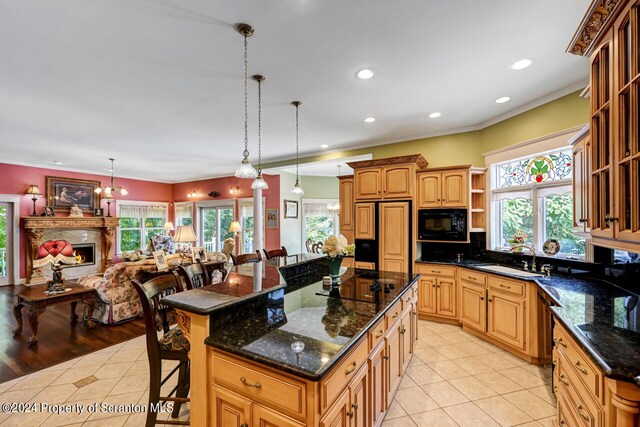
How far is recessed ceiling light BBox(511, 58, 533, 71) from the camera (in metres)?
2.44

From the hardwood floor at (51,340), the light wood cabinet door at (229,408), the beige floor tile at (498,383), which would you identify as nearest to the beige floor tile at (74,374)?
the hardwood floor at (51,340)

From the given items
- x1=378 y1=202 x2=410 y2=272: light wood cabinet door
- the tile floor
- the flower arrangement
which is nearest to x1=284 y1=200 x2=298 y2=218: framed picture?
x1=378 y1=202 x2=410 y2=272: light wood cabinet door

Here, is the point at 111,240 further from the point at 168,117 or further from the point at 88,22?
the point at 88,22

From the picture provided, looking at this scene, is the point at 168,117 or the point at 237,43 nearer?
the point at 237,43

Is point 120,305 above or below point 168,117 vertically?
below

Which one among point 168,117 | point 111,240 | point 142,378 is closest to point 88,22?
point 168,117

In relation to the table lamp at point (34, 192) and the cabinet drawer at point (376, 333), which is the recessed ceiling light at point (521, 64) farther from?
the table lamp at point (34, 192)

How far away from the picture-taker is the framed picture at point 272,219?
23.7 feet

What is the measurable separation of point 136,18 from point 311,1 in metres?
1.24

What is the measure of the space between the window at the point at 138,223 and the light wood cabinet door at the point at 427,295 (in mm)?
8541

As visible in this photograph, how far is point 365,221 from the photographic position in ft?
14.2

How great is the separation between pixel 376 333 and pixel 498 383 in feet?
5.67

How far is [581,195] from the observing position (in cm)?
223

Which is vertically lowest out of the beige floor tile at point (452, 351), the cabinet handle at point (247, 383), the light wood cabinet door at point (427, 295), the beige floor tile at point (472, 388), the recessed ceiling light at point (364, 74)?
the beige floor tile at point (452, 351)
